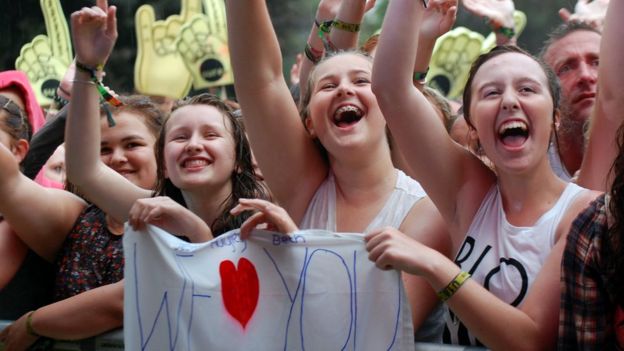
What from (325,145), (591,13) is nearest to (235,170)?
(325,145)

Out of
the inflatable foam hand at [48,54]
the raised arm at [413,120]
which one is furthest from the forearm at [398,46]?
the inflatable foam hand at [48,54]

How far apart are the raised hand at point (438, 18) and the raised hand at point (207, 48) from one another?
2.78 m

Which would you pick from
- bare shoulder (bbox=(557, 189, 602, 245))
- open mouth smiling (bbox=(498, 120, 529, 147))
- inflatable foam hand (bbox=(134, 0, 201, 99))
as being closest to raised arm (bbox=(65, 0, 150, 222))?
open mouth smiling (bbox=(498, 120, 529, 147))

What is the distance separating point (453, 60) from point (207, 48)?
4.84 ft

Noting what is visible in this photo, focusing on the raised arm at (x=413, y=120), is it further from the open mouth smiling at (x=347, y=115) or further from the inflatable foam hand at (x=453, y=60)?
the inflatable foam hand at (x=453, y=60)

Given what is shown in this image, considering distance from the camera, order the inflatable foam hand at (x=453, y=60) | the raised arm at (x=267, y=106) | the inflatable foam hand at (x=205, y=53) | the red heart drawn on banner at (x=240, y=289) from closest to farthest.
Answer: the red heart drawn on banner at (x=240, y=289), the raised arm at (x=267, y=106), the inflatable foam hand at (x=453, y=60), the inflatable foam hand at (x=205, y=53)

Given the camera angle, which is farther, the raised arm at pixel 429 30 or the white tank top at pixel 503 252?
the raised arm at pixel 429 30

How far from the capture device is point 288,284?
2.18 metres

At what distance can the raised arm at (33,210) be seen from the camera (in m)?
2.76

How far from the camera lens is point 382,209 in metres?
2.49

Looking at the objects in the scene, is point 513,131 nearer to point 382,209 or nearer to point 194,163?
point 382,209

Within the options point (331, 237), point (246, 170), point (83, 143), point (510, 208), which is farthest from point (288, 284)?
point (83, 143)

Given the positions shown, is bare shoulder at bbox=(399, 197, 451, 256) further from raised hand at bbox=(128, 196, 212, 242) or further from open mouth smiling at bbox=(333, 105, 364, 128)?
raised hand at bbox=(128, 196, 212, 242)

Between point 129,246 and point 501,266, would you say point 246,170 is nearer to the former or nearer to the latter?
point 129,246
